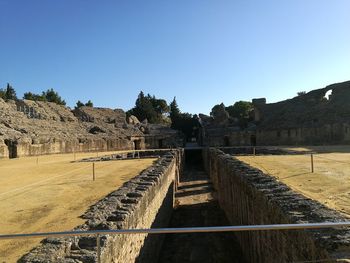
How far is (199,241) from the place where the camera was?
10.8m

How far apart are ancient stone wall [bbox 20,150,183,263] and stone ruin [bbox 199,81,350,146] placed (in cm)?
2903

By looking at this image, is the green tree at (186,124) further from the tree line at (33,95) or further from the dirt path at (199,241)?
the dirt path at (199,241)

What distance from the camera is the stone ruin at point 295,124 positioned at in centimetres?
3634

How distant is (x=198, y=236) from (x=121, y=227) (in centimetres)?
594

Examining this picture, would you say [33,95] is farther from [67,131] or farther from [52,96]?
[67,131]

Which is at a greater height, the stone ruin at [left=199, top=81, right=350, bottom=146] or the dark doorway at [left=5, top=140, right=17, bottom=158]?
the stone ruin at [left=199, top=81, right=350, bottom=146]

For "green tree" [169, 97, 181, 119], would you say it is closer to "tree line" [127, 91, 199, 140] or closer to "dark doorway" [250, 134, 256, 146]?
"tree line" [127, 91, 199, 140]

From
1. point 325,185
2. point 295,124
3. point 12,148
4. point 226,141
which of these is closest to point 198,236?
point 325,185

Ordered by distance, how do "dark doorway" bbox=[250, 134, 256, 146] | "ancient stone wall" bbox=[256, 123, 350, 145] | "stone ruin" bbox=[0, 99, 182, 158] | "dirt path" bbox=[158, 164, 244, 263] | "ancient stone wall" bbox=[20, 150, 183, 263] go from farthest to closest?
1. "dark doorway" bbox=[250, 134, 256, 146]
2. "ancient stone wall" bbox=[256, 123, 350, 145]
3. "stone ruin" bbox=[0, 99, 182, 158]
4. "dirt path" bbox=[158, 164, 244, 263]
5. "ancient stone wall" bbox=[20, 150, 183, 263]

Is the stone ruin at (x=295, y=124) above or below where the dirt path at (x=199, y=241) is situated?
above

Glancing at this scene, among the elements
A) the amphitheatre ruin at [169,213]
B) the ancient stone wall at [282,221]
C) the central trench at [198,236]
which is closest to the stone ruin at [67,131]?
the amphitheatre ruin at [169,213]

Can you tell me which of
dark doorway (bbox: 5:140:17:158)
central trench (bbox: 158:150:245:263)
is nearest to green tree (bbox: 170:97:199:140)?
dark doorway (bbox: 5:140:17:158)

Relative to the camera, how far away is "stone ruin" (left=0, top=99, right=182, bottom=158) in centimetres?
2828

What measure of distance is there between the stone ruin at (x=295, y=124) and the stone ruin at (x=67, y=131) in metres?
7.17
